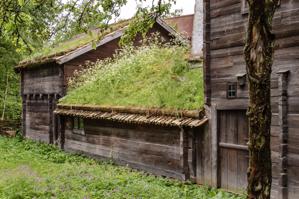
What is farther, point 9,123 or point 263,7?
point 9,123

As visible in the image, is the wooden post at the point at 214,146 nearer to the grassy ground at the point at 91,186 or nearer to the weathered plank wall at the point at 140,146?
the grassy ground at the point at 91,186

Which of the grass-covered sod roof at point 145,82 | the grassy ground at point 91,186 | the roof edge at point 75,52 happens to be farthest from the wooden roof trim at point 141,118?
the roof edge at point 75,52

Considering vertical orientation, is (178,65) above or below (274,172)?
above

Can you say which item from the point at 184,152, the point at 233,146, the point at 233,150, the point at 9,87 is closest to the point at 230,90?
the point at 233,146

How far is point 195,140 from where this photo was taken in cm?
1316

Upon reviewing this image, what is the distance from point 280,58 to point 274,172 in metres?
2.78

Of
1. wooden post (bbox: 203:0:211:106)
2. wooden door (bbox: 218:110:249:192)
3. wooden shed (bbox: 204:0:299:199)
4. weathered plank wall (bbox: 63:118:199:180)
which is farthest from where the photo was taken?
weathered plank wall (bbox: 63:118:199:180)

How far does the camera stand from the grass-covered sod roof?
566 inches

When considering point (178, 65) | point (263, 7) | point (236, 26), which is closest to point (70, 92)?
point (178, 65)

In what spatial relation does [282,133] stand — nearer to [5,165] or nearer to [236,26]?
[236,26]

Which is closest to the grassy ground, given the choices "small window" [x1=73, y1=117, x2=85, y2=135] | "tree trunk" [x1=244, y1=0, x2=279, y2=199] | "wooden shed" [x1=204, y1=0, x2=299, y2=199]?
"wooden shed" [x1=204, y1=0, x2=299, y2=199]

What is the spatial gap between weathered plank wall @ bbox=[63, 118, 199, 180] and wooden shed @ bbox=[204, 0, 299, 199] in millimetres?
1548

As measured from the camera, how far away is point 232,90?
11906 mm

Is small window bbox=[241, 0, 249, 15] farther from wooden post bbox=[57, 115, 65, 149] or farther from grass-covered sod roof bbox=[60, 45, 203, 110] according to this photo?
wooden post bbox=[57, 115, 65, 149]
